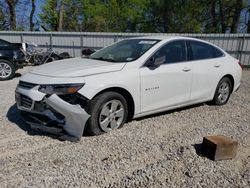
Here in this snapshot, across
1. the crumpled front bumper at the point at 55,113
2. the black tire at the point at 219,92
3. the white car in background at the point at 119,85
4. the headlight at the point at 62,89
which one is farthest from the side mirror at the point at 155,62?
the black tire at the point at 219,92

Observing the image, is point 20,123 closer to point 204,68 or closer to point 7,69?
point 204,68

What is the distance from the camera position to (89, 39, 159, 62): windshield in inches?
181

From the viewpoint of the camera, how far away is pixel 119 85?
411cm

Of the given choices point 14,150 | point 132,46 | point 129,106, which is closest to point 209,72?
point 132,46

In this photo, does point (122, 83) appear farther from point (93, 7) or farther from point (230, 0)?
point (93, 7)

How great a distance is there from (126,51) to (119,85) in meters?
1.00

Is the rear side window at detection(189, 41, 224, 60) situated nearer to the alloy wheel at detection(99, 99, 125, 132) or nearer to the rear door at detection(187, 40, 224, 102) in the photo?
the rear door at detection(187, 40, 224, 102)

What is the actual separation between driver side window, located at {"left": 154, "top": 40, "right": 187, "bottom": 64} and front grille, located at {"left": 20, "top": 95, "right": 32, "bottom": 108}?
214 cm

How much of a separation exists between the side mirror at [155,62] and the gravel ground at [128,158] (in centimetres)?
101

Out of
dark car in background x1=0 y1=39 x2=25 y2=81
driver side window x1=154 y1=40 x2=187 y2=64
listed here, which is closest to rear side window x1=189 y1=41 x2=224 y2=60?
driver side window x1=154 y1=40 x2=187 y2=64

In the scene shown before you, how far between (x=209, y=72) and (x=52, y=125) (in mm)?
3275

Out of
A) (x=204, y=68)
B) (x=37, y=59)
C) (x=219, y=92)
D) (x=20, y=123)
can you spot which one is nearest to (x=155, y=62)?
(x=204, y=68)

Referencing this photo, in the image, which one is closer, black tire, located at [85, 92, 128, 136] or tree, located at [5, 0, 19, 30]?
black tire, located at [85, 92, 128, 136]

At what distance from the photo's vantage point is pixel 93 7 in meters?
31.9
